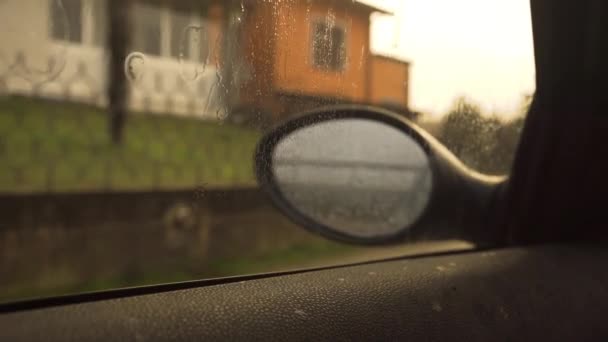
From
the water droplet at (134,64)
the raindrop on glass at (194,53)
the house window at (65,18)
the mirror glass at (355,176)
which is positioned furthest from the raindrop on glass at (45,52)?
the mirror glass at (355,176)

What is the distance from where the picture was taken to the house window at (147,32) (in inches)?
53.9

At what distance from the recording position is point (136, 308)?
42.4 inches

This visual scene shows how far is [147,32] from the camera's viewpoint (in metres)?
1.44

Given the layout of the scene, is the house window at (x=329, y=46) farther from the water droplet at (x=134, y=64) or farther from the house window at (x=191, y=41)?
the water droplet at (x=134, y=64)

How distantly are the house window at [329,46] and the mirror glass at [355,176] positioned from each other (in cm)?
14

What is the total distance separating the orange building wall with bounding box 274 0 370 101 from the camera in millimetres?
1370

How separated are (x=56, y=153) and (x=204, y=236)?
0.44 meters

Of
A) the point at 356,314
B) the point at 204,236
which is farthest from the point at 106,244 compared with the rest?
the point at 356,314

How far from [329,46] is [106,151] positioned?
0.72 metres

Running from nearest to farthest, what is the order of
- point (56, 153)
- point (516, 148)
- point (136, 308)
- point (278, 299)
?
point (136, 308) → point (278, 299) → point (56, 153) → point (516, 148)

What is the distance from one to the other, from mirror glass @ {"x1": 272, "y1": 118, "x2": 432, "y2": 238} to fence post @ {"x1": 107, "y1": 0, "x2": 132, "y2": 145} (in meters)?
0.41

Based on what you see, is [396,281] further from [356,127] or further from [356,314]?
[356,127]

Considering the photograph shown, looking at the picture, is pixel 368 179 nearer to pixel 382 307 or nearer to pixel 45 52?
pixel 382 307

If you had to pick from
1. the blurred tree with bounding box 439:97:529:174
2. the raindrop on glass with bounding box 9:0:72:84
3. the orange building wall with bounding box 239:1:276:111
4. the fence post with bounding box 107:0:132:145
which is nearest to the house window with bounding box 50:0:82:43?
the raindrop on glass with bounding box 9:0:72:84
